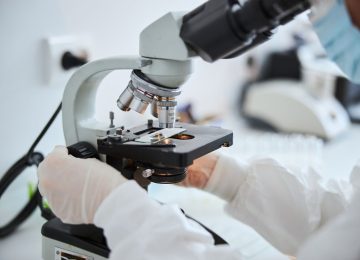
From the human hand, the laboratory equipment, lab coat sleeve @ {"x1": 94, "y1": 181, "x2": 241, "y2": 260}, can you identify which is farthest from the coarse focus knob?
the laboratory equipment

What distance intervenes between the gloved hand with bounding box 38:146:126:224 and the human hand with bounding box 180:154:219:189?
274mm

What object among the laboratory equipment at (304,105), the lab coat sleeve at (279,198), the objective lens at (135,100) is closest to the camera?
the objective lens at (135,100)

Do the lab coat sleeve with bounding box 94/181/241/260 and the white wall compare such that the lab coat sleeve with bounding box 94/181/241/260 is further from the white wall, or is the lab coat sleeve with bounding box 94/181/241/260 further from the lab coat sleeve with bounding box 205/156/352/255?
the white wall

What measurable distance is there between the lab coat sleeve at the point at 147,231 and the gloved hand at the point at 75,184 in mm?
29

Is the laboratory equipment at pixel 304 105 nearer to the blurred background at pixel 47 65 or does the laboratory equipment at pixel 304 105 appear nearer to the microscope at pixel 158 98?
the blurred background at pixel 47 65

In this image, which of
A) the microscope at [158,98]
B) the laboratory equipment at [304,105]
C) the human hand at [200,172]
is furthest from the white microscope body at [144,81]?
the laboratory equipment at [304,105]

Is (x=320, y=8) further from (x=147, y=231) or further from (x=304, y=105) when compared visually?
(x=304, y=105)

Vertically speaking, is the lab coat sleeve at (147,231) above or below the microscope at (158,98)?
below

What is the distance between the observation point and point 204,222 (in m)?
1.10

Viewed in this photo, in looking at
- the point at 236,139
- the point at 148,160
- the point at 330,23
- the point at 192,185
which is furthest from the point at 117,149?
the point at 236,139

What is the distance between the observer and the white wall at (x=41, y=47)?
1017 millimetres

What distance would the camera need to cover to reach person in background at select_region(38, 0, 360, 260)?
0.67 meters

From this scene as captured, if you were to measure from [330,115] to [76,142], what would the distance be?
3.73 feet

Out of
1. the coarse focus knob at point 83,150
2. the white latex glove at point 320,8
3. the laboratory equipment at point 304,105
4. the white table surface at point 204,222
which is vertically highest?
the white latex glove at point 320,8
